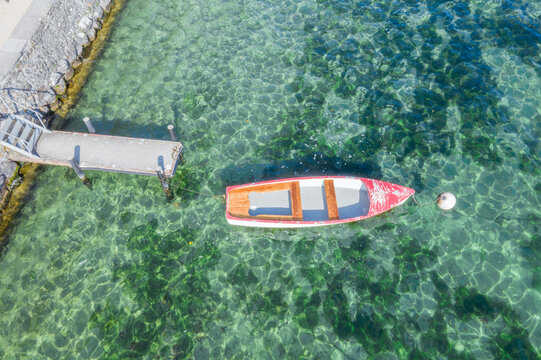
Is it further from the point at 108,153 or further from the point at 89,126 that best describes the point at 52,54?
the point at 108,153

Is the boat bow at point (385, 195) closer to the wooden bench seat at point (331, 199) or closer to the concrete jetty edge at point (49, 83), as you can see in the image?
the wooden bench seat at point (331, 199)

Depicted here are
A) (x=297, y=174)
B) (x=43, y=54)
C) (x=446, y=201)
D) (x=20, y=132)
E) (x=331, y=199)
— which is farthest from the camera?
(x=43, y=54)

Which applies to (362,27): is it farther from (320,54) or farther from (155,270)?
(155,270)

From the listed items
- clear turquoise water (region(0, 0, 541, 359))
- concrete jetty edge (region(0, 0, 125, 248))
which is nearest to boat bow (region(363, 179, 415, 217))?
clear turquoise water (region(0, 0, 541, 359))

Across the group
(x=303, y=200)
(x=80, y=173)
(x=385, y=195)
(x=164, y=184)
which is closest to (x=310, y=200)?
(x=303, y=200)

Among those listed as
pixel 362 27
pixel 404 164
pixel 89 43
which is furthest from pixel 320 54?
pixel 89 43
